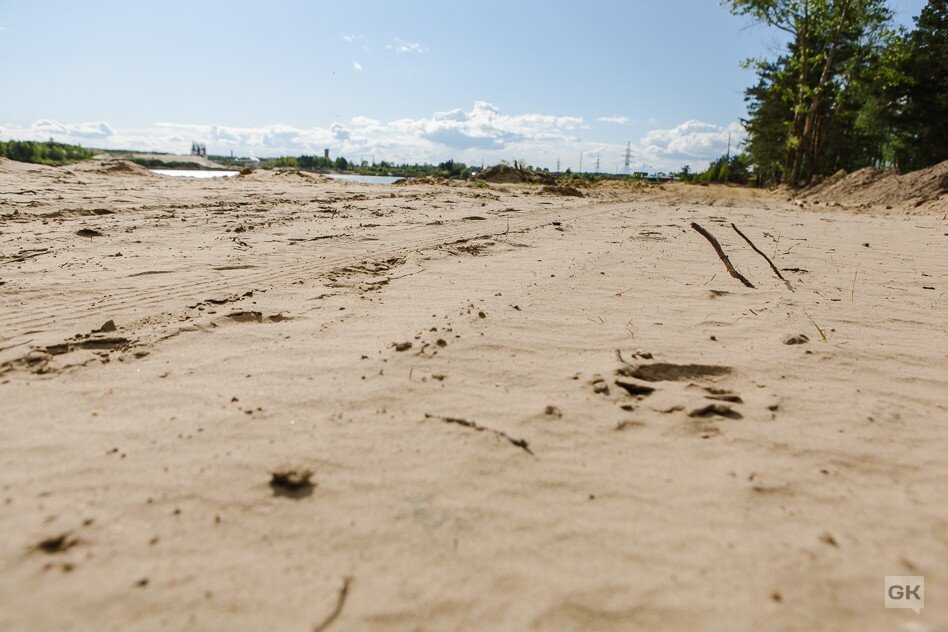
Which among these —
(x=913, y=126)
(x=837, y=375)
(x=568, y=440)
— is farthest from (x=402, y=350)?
(x=913, y=126)

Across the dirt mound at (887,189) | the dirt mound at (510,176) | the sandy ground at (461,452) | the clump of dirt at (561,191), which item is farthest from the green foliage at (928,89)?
the sandy ground at (461,452)

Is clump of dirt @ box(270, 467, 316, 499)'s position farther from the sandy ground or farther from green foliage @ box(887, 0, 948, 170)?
green foliage @ box(887, 0, 948, 170)

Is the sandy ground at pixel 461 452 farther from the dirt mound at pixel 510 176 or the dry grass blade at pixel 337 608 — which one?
the dirt mound at pixel 510 176

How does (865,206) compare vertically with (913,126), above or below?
below

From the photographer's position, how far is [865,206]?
10758mm

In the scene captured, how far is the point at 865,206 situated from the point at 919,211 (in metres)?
1.47

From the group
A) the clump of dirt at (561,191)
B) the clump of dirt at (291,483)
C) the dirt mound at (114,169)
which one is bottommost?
the clump of dirt at (291,483)

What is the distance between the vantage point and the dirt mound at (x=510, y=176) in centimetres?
1647

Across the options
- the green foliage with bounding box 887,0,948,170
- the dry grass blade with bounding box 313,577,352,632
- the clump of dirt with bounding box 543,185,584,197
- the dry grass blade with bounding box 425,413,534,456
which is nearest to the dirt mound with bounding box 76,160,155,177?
the clump of dirt with bounding box 543,185,584,197

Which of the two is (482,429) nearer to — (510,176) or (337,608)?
(337,608)

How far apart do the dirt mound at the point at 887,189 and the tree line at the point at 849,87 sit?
10.8 feet

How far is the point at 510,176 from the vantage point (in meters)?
16.7

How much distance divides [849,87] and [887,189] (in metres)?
7.37

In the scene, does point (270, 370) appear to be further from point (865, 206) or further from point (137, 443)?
point (865, 206)
